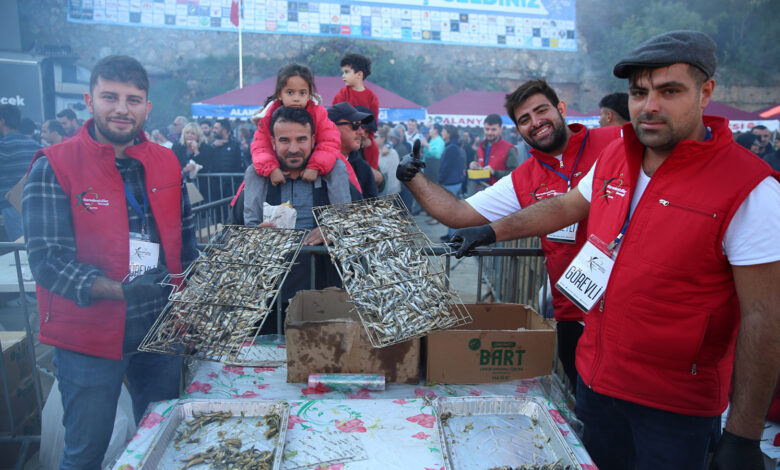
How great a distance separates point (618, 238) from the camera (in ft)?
6.42

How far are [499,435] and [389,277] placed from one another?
0.83 meters

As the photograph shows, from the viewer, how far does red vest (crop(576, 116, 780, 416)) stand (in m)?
1.71

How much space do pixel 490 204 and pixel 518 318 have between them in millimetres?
689

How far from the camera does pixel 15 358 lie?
3.48 meters

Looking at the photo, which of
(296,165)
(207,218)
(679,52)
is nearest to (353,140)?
(296,165)

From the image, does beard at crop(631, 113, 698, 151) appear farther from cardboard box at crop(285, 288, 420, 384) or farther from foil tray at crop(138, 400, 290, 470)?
foil tray at crop(138, 400, 290, 470)

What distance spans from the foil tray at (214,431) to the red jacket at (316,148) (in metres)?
1.74

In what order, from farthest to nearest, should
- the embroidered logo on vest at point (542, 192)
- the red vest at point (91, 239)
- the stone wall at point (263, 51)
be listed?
the stone wall at point (263, 51)
the embroidered logo on vest at point (542, 192)
the red vest at point (91, 239)

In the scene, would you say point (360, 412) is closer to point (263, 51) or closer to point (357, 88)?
point (357, 88)

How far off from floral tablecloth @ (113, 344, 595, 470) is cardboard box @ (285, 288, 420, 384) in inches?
3.2

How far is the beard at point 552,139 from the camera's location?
9.71 feet

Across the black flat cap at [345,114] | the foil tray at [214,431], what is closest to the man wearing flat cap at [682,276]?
the foil tray at [214,431]

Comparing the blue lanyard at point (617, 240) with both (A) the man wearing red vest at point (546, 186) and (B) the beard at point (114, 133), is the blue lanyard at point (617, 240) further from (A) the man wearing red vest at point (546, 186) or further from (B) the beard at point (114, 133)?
(B) the beard at point (114, 133)

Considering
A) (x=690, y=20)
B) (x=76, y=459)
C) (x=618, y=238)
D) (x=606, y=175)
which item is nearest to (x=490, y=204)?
(x=606, y=175)
